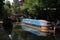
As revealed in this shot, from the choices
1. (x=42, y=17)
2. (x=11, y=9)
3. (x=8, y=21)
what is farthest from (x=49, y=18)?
(x=11, y=9)

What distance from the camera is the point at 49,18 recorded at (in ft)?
108

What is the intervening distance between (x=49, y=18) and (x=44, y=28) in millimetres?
8308

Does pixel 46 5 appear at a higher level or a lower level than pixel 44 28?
higher

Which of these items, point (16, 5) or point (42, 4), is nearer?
point (42, 4)

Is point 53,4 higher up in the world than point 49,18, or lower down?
higher up

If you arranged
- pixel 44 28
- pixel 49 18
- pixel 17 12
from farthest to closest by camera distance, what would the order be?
pixel 17 12 < pixel 49 18 < pixel 44 28

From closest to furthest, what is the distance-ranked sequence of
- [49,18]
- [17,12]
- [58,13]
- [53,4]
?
[53,4], [58,13], [49,18], [17,12]

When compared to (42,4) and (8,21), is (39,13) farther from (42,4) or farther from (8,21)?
(8,21)

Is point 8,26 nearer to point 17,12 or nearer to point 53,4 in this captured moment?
point 53,4

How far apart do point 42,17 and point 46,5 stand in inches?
241

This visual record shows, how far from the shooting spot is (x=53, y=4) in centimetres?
2795

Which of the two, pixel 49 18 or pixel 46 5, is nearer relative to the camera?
pixel 46 5

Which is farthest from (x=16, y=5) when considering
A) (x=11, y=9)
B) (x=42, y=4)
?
(x=42, y=4)

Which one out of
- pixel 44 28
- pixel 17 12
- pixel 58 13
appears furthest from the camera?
pixel 17 12
